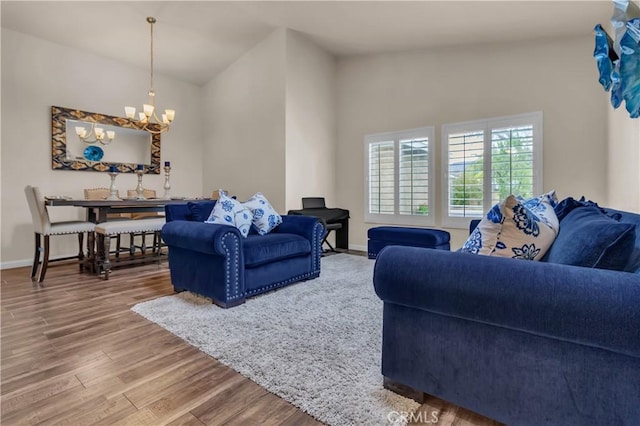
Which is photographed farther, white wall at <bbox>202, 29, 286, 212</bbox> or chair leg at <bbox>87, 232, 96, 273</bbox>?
white wall at <bbox>202, 29, 286, 212</bbox>

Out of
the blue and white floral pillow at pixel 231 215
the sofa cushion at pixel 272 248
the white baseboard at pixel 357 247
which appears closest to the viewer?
the sofa cushion at pixel 272 248

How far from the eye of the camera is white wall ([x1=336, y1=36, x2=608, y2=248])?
3.73m

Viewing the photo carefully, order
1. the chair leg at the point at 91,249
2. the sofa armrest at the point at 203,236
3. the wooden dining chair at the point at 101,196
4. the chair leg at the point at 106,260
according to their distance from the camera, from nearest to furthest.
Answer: the sofa armrest at the point at 203,236 → the chair leg at the point at 106,260 → the chair leg at the point at 91,249 → the wooden dining chair at the point at 101,196

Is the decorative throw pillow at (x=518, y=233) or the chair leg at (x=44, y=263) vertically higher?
Result: the decorative throw pillow at (x=518, y=233)

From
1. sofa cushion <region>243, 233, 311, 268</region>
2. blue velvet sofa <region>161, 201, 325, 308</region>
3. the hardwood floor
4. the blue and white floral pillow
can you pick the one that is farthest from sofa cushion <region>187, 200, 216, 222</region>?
the hardwood floor

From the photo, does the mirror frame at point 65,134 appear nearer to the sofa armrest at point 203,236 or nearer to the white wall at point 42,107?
the white wall at point 42,107

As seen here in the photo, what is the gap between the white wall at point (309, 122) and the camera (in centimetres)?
479

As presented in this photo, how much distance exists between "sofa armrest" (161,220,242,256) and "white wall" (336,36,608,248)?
10.9 ft

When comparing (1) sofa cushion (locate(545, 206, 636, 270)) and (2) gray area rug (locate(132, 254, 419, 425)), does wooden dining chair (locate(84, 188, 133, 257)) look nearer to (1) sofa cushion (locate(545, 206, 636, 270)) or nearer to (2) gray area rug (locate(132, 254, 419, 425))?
(2) gray area rug (locate(132, 254, 419, 425))

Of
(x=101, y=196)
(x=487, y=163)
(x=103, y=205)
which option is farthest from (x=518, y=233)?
(x=101, y=196)

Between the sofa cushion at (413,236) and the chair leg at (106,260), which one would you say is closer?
the chair leg at (106,260)

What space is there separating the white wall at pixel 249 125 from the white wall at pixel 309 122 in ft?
0.42

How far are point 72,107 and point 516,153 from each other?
614 cm

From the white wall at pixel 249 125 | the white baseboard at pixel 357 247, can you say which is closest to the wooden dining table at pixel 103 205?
the white wall at pixel 249 125
